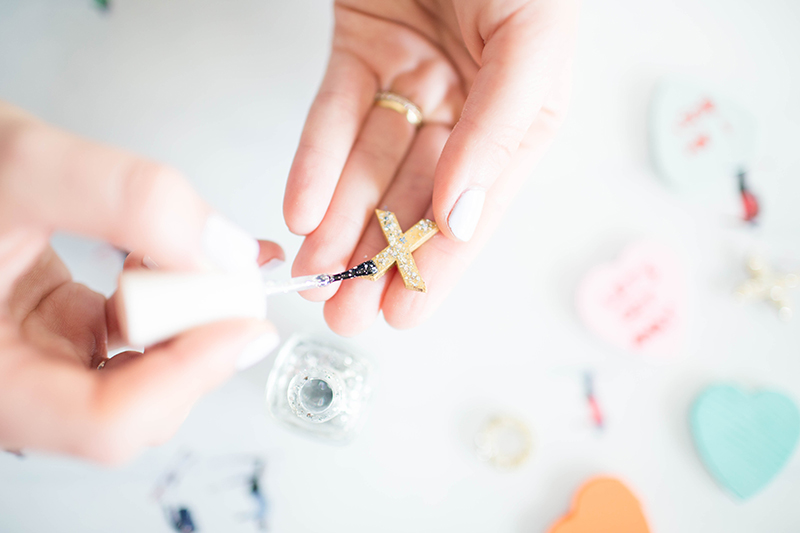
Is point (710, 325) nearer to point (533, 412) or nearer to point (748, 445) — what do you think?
point (748, 445)

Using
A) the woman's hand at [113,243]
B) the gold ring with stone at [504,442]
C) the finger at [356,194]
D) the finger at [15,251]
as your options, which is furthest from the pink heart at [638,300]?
the finger at [15,251]

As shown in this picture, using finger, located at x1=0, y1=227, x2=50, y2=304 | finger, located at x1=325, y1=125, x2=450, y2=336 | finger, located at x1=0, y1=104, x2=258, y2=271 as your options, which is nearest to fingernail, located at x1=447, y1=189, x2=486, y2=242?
finger, located at x1=325, y1=125, x2=450, y2=336

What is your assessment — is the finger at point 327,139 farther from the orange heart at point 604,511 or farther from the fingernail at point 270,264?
the orange heart at point 604,511

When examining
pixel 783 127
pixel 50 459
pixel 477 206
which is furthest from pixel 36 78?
pixel 783 127

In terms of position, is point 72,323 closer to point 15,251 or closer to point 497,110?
point 15,251

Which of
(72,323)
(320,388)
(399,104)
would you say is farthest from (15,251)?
(399,104)

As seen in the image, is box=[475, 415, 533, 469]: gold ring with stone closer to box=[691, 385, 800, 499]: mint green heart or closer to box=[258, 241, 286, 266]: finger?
box=[691, 385, 800, 499]: mint green heart
